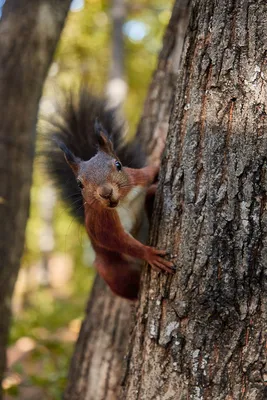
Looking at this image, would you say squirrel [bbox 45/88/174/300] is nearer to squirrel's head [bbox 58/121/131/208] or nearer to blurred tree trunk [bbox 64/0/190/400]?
squirrel's head [bbox 58/121/131/208]

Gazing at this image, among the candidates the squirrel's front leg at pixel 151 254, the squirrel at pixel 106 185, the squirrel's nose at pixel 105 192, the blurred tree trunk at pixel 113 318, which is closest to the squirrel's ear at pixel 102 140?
the squirrel at pixel 106 185

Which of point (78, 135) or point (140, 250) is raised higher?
point (78, 135)

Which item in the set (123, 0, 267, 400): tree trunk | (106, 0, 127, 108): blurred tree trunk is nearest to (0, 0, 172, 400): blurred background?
(106, 0, 127, 108): blurred tree trunk

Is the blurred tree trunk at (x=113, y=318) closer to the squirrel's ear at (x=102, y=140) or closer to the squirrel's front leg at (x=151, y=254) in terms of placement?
the squirrel's ear at (x=102, y=140)

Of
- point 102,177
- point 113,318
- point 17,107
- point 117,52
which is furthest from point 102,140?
point 117,52

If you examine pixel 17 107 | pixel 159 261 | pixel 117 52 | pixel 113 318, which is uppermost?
pixel 117 52

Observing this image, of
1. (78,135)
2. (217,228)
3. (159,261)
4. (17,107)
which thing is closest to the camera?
(217,228)

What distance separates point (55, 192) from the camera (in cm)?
275

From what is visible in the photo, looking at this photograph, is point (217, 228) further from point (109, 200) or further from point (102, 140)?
point (102, 140)

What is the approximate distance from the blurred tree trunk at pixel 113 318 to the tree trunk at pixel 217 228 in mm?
1268

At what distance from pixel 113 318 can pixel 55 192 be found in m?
0.93

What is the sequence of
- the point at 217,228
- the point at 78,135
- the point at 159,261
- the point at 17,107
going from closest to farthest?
the point at 217,228 < the point at 159,261 < the point at 78,135 < the point at 17,107

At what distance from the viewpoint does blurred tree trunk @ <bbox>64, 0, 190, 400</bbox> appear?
125 inches

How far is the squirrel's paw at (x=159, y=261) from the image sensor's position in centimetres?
188
